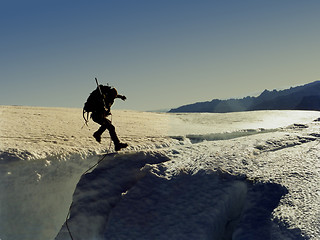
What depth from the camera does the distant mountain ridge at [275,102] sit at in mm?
57291

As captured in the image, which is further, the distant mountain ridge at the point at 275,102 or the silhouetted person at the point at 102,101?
the distant mountain ridge at the point at 275,102

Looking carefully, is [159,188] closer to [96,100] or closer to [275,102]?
[96,100]

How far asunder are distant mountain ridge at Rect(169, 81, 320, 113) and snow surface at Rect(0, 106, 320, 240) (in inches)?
2158

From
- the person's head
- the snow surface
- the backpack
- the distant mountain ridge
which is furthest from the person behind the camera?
the distant mountain ridge

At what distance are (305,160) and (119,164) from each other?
3.12 metres

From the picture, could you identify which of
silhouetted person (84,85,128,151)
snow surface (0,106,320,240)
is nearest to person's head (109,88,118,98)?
silhouetted person (84,85,128,151)

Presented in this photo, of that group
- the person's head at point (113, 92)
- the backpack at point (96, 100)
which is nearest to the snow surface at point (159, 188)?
the backpack at point (96, 100)

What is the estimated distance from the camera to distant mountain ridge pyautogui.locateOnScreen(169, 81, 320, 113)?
57.3m

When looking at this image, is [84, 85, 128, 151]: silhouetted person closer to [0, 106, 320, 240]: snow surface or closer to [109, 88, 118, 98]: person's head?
[109, 88, 118, 98]: person's head

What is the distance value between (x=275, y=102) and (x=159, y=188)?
64115mm

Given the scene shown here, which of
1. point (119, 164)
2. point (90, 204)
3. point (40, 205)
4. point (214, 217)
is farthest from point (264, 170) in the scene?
point (40, 205)

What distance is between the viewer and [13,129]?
6.77 m

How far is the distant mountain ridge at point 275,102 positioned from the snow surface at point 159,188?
180ft

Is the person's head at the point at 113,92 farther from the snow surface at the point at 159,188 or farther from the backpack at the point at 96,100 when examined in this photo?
the snow surface at the point at 159,188
